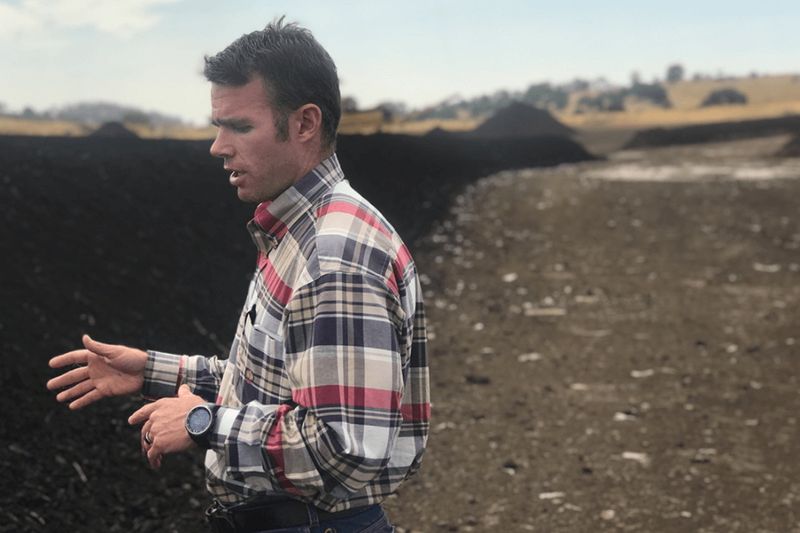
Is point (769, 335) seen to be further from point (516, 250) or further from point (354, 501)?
point (354, 501)

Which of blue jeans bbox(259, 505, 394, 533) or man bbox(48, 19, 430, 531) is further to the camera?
blue jeans bbox(259, 505, 394, 533)

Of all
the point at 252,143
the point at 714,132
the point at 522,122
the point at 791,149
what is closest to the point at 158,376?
the point at 252,143

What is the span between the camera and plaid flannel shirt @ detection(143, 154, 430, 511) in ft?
5.58

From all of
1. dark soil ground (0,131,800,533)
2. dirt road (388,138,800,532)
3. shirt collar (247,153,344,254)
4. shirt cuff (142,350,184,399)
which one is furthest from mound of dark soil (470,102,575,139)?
shirt collar (247,153,344,254)

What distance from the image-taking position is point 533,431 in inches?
275

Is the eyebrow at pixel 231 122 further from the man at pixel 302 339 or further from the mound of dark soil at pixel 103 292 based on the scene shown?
the mound of dark soil at pixel 103 292

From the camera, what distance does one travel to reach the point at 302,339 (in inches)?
69.2

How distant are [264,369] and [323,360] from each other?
0.84ft

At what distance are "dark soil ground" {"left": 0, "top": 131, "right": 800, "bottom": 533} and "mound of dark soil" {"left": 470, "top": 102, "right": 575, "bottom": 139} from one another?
3240cm

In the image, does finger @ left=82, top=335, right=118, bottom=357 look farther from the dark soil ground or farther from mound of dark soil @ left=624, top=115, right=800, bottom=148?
mound of dark soil @ left=624, top=115, right=800, bottom=148

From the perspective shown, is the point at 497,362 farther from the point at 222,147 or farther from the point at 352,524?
the point at 222,147

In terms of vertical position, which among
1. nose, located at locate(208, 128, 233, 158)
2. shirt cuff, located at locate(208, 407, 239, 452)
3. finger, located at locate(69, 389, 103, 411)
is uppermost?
nose, located at locate(208, 128, 233, 158)

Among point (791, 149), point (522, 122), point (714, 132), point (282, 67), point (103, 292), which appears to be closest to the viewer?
point (282, 67)

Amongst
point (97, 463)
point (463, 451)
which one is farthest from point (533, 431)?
point (97, 463)
